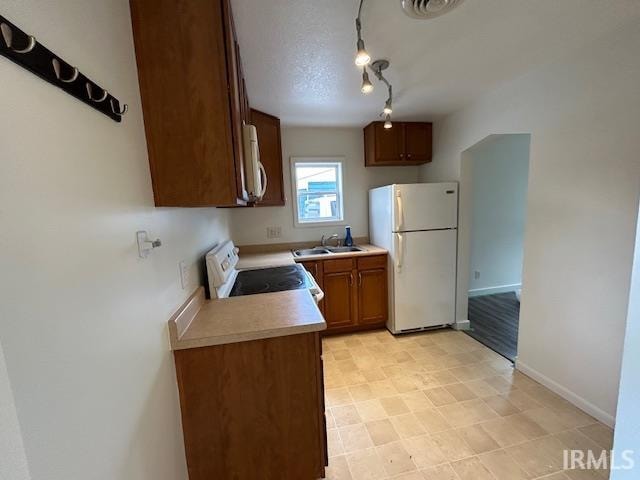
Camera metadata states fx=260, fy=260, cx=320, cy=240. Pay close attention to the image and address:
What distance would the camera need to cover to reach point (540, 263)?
6.57 feet

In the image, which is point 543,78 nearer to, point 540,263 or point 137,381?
point 540,263

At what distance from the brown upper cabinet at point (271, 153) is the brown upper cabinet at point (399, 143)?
1.09m

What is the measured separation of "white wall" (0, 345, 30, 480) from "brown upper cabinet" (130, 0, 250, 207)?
752mm

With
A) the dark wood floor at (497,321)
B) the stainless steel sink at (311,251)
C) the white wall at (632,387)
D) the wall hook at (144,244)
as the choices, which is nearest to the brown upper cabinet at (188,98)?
the wall hook at (144,244)

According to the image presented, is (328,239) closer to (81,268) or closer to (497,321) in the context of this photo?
(497,321)

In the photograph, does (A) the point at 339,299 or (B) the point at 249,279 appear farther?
(A) the point at 339,299

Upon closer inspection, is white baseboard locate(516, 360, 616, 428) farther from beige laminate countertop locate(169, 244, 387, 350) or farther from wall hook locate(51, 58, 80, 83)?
wall hook locate(51, 58, 80, 83)

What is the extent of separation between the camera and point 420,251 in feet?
9.08

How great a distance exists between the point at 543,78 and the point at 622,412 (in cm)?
214

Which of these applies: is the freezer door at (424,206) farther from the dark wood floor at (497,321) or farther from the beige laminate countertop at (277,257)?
the dark wood floor at (497,321)

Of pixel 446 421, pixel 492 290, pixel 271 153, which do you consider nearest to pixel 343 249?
pixel 271 153

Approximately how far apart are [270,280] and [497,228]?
3521 mm

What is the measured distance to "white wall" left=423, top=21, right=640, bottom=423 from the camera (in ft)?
4.92

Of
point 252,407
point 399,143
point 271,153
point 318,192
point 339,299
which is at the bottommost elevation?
point 339,299
